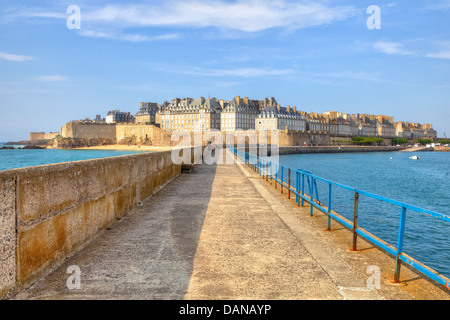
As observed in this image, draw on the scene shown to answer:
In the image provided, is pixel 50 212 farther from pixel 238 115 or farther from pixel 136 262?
pixel 238 115

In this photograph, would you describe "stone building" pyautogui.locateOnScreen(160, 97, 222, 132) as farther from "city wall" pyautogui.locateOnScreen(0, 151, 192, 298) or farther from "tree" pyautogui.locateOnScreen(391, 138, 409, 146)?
"city wall" pyautogui.locateOnScreen(0, 151, 192, 298)

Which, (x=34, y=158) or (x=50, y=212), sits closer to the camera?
(x=50, y=212)

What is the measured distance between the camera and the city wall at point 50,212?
11.8 feet

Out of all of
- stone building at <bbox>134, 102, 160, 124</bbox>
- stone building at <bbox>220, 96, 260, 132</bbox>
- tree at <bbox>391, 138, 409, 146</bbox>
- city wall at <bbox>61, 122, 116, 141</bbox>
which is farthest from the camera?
tree at <bbox>391, 138, 409, 146</bbox>

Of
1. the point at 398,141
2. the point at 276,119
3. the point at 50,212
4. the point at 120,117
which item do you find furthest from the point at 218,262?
the point at 398,141

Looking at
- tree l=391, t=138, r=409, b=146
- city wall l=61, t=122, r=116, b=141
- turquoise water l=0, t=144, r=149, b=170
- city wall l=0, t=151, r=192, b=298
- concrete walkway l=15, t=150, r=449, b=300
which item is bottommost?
turquoise water l=0, t=144, r=149, b=170

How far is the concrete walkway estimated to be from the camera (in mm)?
3898

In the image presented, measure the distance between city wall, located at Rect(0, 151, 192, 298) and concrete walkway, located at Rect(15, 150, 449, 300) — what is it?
175 mm

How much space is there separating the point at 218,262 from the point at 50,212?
2.15 metres

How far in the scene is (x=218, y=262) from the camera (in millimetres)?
4832

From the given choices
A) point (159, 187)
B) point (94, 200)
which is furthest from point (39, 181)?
point (159, 187)

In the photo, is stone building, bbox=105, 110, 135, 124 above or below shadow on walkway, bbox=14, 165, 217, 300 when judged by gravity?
above

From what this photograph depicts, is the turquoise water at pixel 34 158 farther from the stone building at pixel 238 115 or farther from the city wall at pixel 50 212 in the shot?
the stone building at pixel 238 115

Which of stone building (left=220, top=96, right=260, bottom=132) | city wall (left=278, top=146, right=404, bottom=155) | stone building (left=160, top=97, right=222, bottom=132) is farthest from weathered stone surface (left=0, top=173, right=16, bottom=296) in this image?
stone building (left=160, top=97, right=222, bottom=132)
